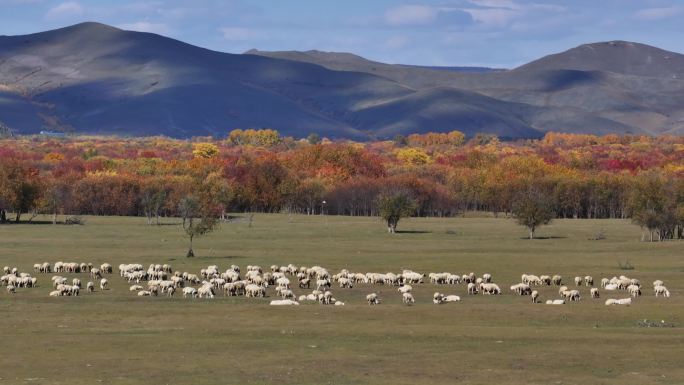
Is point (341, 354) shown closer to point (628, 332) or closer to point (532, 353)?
point (532, 353)

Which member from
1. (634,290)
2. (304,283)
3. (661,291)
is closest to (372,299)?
(304,283)

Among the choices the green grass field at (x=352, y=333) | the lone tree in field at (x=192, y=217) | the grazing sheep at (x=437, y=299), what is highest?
the lone tree in field at (x=192, y=217)

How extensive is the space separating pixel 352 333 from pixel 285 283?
1589cm

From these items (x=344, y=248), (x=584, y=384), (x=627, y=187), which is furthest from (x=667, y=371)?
(x=627, y=187)

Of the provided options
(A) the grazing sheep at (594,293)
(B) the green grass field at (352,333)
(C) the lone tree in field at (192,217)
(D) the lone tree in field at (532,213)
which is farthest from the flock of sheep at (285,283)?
(D) the lone tree in field at (532,213)

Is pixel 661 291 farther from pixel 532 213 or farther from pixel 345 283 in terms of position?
pixel 532 213

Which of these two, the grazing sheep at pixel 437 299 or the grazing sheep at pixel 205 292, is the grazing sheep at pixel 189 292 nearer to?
the grazing sheep at pixel 205 292

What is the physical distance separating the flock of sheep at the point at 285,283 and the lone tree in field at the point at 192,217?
12.0 metres

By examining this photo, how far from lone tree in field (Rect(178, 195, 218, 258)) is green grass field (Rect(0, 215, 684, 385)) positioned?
1.91m

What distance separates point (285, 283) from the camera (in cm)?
5897

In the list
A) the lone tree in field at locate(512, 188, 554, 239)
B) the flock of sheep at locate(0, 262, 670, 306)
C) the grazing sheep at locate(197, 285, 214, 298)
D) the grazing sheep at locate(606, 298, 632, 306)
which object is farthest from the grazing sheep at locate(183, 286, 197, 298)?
the lone tree in field at locate(512, 188, 554, 239)

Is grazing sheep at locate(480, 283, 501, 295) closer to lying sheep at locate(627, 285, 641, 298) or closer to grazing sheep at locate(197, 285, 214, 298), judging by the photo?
lying sheep at locate(627, 285, 641, 298)

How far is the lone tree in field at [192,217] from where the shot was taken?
83188mm

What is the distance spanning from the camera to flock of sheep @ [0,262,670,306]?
5594cm
